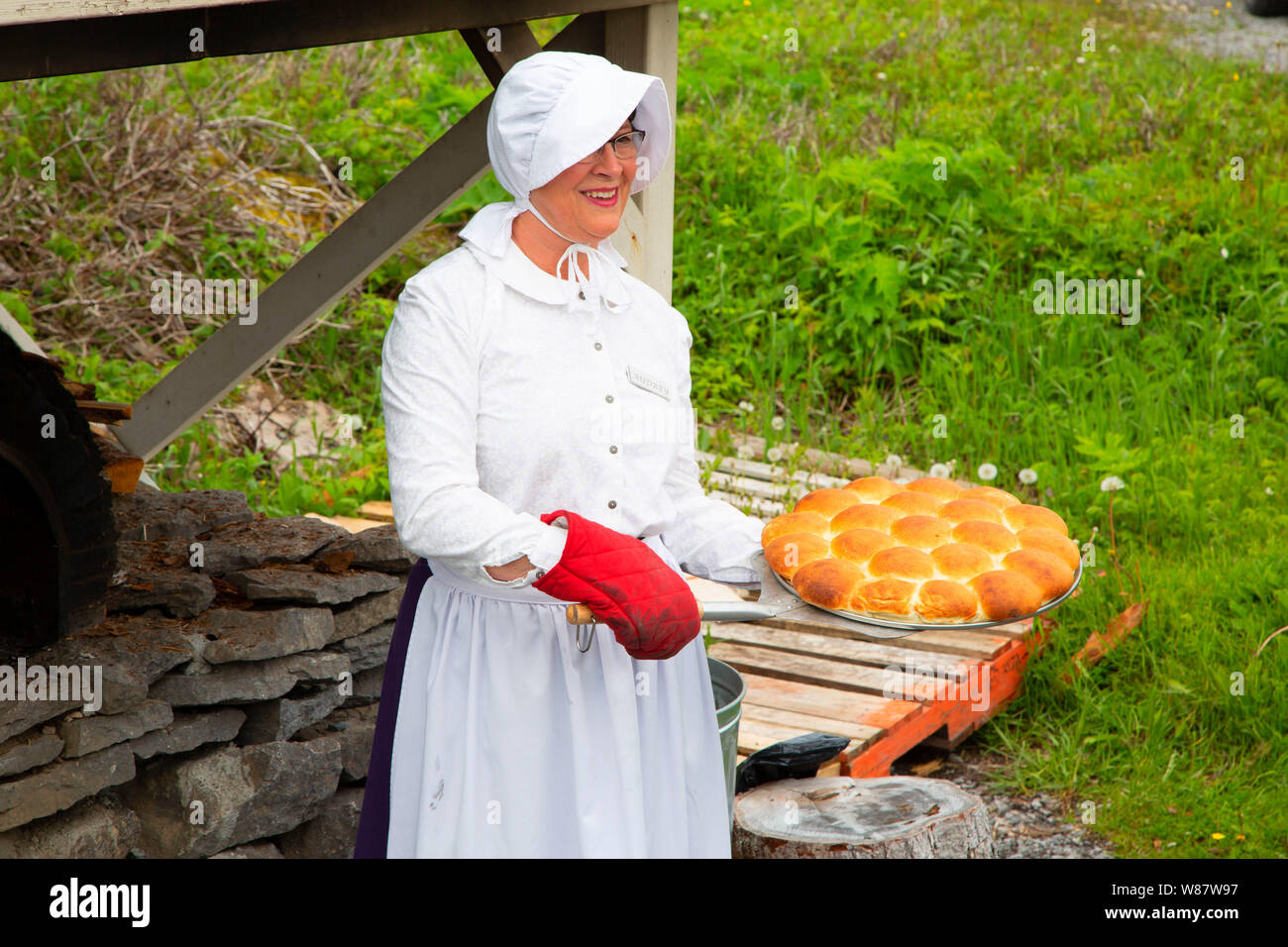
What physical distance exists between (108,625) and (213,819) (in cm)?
59

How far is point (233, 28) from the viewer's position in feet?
9.14

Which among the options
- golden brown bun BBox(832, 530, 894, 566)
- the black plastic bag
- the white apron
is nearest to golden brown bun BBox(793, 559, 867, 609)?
golden brown bun BBox(832, 530, 894, 566)

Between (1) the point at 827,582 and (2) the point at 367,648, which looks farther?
(2) the point at 367,648

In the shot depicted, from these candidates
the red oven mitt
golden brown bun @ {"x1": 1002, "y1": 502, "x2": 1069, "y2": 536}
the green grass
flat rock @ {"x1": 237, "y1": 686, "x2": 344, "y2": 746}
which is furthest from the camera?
the green grass

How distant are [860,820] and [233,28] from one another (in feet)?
8.33

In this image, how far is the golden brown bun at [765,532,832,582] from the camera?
8.92ft

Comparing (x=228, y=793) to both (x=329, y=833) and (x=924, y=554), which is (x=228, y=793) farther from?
(x=924, y=554)

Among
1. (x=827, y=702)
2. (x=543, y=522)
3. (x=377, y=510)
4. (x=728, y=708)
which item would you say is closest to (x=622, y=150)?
(x=543, y=522)

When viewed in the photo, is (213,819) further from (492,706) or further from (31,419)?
(492,706)

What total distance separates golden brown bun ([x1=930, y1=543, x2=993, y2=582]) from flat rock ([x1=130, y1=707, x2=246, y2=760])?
6.45 feet

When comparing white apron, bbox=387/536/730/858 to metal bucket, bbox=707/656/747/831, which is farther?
metal bucket, bbox=707/656/747/831

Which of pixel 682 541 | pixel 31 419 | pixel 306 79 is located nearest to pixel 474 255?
pixel 682 541

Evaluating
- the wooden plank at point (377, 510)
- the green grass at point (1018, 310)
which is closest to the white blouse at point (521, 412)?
the green grass at point (1018, 310)

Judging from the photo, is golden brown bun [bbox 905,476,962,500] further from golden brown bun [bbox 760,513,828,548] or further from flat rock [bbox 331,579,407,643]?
flat rock [bbox 331,579,407,643]
